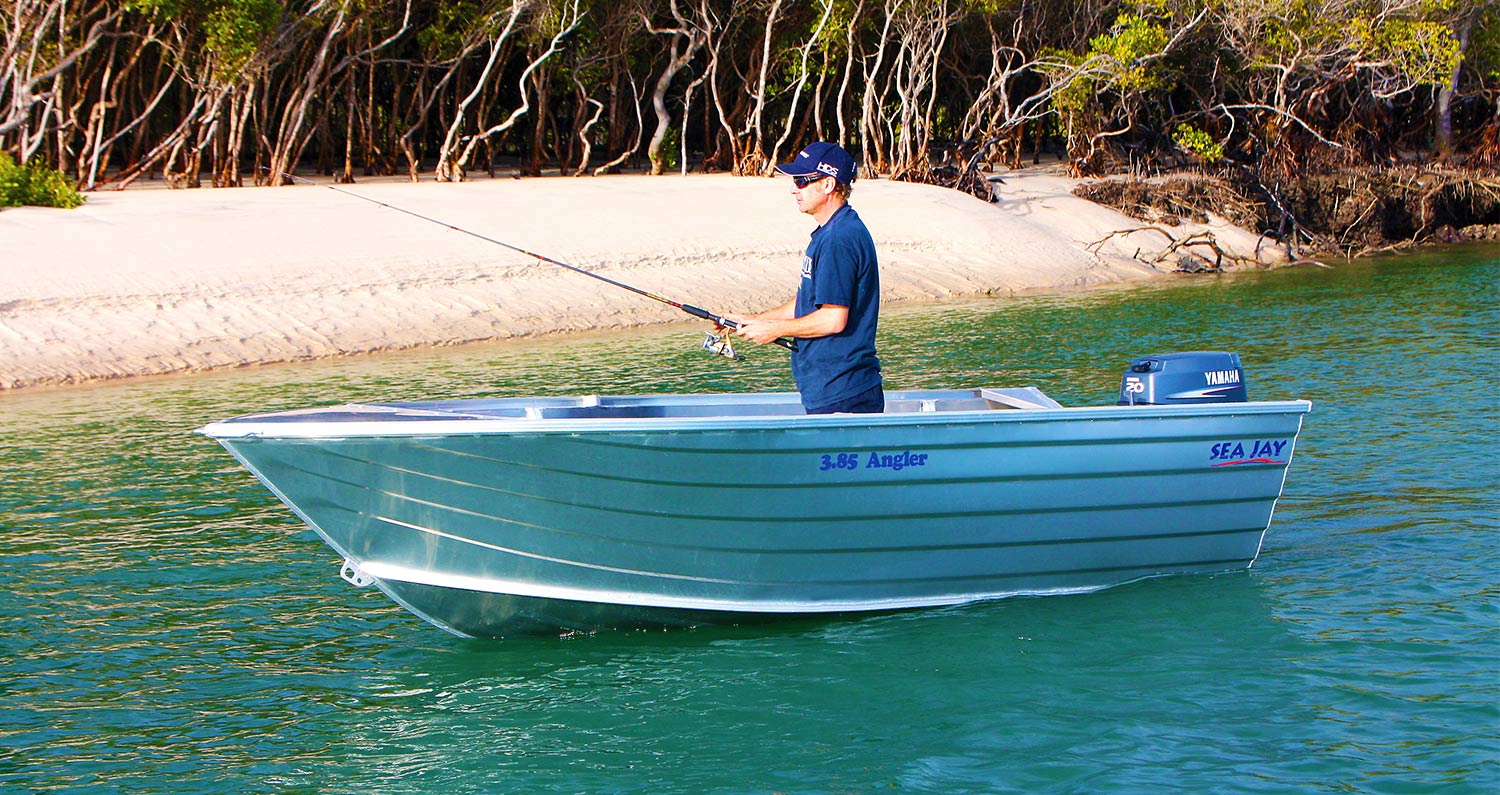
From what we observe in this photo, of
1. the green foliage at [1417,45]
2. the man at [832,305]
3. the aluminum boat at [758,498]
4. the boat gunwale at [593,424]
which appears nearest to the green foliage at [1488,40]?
the green foliage at [1417,45]

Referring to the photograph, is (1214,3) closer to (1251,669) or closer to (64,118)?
(64,118)

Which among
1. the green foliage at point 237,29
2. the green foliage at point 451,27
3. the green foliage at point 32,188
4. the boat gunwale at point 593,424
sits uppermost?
the green foliage at point 451,27

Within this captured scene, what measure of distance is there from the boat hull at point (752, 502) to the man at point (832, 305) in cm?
38

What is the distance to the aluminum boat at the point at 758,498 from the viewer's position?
222 inches

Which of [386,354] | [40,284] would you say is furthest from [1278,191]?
[40,284]

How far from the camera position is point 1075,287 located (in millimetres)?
22516

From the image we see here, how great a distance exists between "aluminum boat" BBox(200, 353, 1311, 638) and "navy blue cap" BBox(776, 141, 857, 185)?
3.17 feet

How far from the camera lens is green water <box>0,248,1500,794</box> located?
5.19 m

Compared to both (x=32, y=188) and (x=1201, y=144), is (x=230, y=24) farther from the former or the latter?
(x=1201, y=144)

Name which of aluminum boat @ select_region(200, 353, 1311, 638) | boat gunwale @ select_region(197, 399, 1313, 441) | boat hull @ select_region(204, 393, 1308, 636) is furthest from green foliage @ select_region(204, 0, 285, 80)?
boat gunwale @ select_region(197, 399, 1313, 441)

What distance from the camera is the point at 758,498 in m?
5.92

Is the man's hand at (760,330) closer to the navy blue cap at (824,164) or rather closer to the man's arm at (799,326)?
the man's arm at (799,326)

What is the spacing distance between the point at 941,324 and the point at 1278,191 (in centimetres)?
1384

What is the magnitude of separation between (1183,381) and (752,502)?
1959mm
